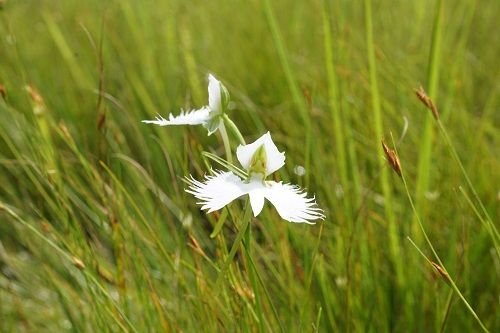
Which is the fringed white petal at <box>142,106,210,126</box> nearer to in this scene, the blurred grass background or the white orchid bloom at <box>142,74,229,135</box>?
the white orchid bloom at <box>142,74,229,135</box>

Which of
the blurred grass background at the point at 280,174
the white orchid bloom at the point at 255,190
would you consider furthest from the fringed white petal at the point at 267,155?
the blurred grass background at the point at 280,174

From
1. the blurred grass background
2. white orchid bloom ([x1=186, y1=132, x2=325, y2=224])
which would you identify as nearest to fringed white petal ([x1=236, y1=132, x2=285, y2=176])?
white orchid bloom ([x1=186, y1=132, x2=325, y2=224])

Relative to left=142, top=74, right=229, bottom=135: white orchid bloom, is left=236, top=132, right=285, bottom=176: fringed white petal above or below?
below

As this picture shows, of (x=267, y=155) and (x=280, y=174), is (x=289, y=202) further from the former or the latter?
(x=280, y=174)

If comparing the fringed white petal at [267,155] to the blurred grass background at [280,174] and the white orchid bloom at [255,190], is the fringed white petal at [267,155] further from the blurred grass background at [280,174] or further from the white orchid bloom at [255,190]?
the blurred grass background at [280,174]

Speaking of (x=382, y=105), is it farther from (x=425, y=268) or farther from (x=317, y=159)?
(x=425, y=268)

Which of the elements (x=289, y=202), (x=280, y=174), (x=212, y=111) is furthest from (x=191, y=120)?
(x=280, y=174)
